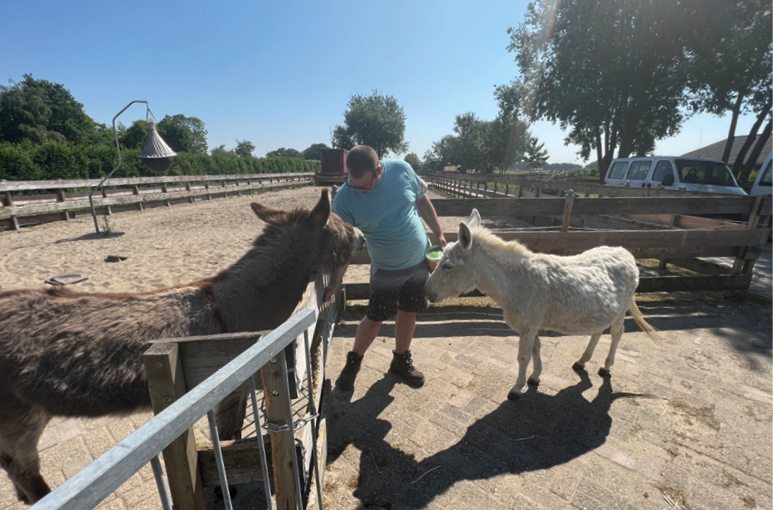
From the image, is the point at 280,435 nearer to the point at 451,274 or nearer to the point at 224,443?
the point at 224,443

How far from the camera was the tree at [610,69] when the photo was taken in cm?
1694

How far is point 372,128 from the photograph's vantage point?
6288cm

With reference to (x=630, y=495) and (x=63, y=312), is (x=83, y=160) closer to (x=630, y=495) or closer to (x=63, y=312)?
(x=63, y=312)

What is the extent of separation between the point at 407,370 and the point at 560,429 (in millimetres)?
1502

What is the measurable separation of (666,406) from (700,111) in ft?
79.0

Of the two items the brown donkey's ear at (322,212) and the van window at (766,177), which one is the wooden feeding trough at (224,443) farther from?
the van window at (766,177)

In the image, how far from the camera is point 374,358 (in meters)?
4.04

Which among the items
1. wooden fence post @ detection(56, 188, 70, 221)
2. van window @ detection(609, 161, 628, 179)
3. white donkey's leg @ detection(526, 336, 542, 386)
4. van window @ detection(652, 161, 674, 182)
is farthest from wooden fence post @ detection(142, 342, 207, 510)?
wooden fence post @ detection(56, 188, 70, 221)

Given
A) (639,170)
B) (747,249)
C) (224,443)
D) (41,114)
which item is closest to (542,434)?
(224,443)

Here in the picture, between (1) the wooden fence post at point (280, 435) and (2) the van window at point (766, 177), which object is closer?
(1) the wooden fence post at point (280, 435)

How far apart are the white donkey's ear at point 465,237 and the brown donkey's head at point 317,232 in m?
1.03

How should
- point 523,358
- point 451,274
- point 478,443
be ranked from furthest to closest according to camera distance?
point 523,358 < point 451,274 < point 478,443

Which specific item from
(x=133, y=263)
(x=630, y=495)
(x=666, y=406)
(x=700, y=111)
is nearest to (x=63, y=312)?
(x=630, y=495)

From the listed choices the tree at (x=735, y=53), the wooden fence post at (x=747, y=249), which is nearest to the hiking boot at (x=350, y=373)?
the wooden fence post at (x=747, y=249)
